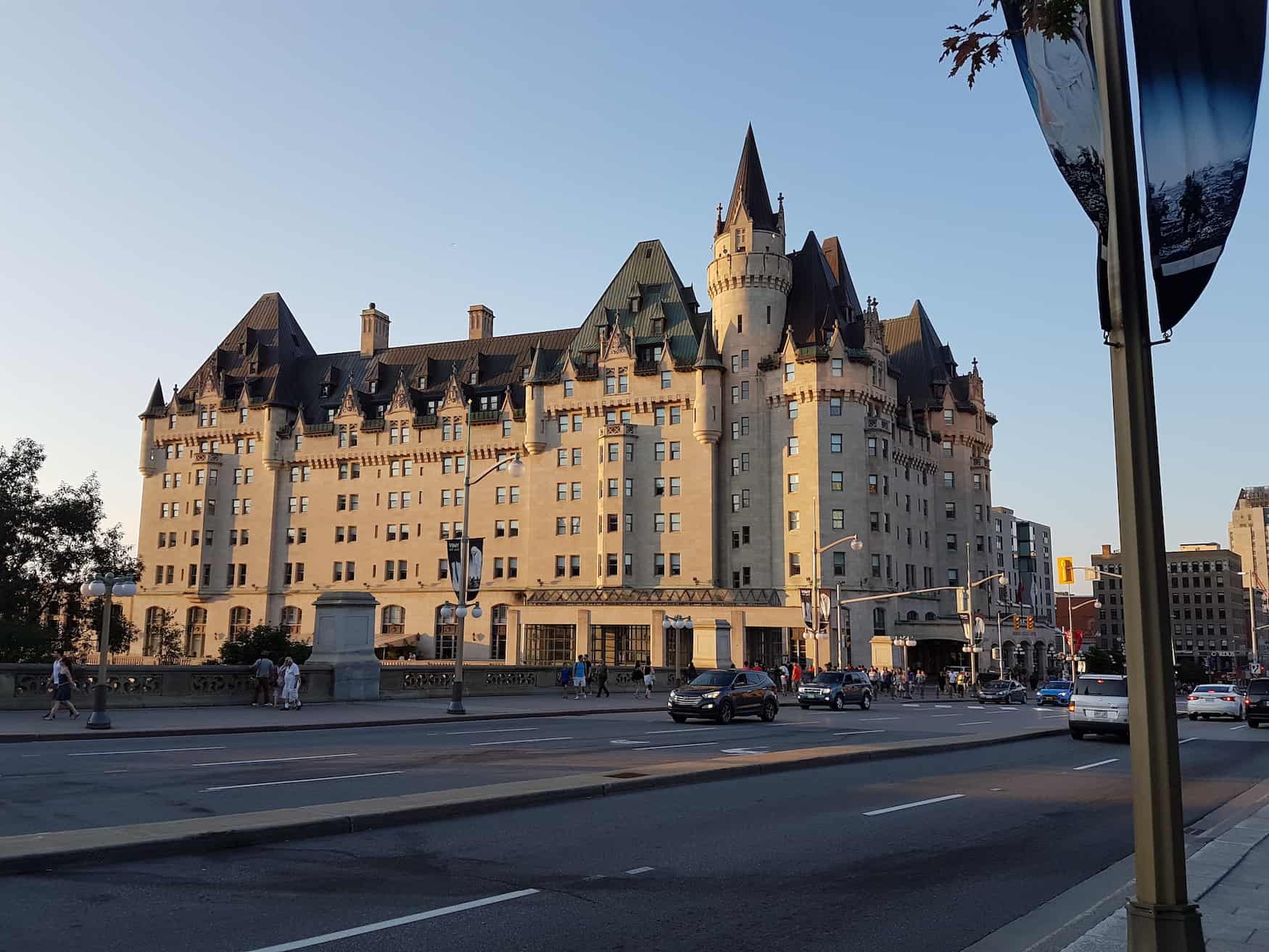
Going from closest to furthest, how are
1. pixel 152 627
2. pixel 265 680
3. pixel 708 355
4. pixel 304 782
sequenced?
1. pixel 304 782
2. pixel 265 680
3. pixel 708 355
4. pixel 152 627

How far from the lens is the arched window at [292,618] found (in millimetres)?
97306

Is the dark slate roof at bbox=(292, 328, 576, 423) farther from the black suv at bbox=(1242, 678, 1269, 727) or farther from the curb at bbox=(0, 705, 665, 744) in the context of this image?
the black suv at bbox=(1242, 678, 1269, 727)

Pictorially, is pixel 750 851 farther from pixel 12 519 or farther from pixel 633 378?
pixel 633 378

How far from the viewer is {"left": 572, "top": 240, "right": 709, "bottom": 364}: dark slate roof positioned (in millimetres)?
88375

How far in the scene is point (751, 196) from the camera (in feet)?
280

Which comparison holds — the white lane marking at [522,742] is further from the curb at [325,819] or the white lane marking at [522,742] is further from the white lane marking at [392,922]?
the white lane marking at [392,922]

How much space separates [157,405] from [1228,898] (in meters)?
113

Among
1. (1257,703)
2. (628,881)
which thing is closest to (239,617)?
(1257,703)

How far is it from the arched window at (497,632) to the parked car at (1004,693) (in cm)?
4414

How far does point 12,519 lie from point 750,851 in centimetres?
6517

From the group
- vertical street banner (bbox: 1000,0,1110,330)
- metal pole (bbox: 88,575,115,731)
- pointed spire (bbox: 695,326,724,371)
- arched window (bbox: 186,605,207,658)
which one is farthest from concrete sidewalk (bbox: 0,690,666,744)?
arched window (bbox: 186,605,207,658)

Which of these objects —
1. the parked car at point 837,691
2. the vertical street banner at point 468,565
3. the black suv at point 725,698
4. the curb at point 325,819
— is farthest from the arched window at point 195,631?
the curb at point 325,819

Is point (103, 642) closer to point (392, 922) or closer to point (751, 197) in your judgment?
point (392, 922)

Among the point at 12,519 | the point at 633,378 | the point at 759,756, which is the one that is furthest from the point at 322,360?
the point at 759,756
